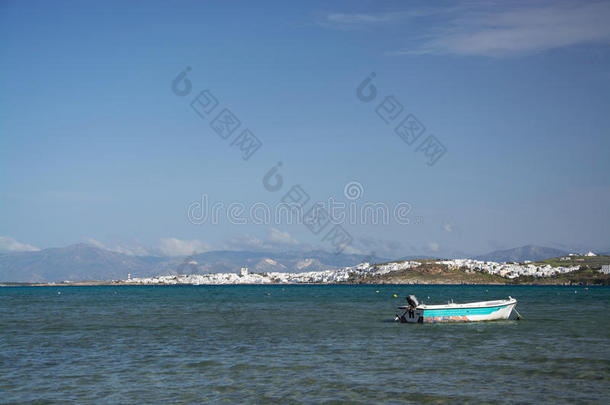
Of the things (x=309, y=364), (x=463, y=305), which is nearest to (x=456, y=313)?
(x=463, y=305)

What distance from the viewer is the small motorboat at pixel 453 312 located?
201 ft

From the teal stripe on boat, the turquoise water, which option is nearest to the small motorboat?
the teal stripe on boat

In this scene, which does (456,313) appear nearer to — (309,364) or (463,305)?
(463,305)

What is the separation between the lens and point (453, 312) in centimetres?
6156

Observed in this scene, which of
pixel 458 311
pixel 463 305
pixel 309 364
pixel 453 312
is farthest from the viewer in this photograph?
pixel 463 305

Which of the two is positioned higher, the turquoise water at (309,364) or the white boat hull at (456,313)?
the white boat hull at (456,313)

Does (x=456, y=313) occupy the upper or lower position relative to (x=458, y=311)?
lower

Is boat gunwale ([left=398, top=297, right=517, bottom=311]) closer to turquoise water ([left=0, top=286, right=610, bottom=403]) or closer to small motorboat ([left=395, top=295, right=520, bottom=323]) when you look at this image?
small motorboat ([left=395, top=295, right=520, bottom=323])

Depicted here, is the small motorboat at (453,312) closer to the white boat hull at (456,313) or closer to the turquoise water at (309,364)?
the white boat hull at (456,313)

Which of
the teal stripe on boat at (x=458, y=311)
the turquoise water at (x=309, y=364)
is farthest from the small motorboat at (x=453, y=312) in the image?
the turquoise water at (x=309, y=364)

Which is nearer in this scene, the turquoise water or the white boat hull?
the turquoise water

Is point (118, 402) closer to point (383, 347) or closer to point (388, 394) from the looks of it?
point (388, 394)

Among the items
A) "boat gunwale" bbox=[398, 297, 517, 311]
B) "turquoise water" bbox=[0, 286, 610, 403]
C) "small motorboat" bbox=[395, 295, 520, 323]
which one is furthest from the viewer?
"small motorboat" bbox=[395, 295, 520, 323]

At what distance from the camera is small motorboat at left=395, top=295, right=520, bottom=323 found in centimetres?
6122
